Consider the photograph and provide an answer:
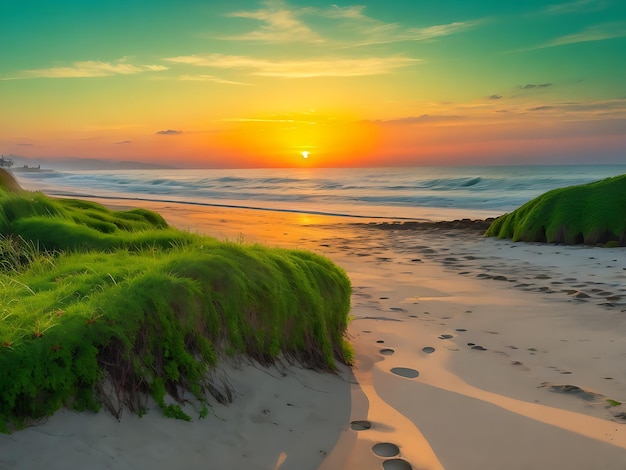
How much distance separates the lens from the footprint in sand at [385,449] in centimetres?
335

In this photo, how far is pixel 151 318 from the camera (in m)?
3.41

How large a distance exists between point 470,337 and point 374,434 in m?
2.63

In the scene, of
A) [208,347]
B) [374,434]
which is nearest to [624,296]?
[374,434]

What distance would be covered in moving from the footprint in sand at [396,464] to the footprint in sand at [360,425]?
39 cm

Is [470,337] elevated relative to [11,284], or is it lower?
lower

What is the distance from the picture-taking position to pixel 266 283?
425 centimetres

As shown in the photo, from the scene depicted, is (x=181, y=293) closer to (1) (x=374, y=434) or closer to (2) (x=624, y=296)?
(1) (x=374, y=434)

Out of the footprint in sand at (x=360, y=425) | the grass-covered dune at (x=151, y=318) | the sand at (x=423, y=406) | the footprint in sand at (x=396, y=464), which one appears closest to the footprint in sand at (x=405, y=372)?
the sand at (x=423, y=406)

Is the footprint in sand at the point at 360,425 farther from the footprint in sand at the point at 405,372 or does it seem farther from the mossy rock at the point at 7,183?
the mossy rock at the point at 7,183

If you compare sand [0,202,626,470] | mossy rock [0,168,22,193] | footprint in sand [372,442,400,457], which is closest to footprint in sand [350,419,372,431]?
sand [0,202,626,470]

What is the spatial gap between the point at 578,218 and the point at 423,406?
11290mm

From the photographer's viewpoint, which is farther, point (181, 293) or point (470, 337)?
point (470, 337)

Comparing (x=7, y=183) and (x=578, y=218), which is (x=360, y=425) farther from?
(x=578, y=218)

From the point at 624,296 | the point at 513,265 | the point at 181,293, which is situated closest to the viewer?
the point at 181,293
